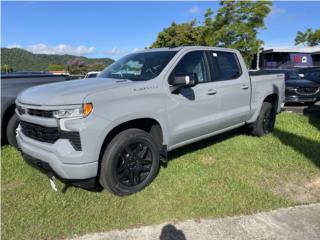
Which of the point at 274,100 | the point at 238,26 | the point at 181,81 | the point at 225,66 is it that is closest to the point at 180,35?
the point at 238,26

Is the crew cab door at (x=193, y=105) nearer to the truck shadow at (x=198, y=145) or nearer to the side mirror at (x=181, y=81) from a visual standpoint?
the side mirror at (x=181, y=81)

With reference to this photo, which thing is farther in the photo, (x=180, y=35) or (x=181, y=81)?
(x=180, y=35)

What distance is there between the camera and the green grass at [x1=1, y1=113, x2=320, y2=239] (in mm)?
3619

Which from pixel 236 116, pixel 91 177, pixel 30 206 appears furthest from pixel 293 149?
pixel 30 206

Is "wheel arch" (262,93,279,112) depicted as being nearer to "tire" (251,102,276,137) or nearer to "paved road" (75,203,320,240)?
"tire" (251,102,276,137)

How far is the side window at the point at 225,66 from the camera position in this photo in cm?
551

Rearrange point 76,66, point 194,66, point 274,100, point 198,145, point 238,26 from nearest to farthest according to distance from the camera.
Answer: point 194,66 → point 198,145 → point 274,100 → point 238,26 → point 76,66

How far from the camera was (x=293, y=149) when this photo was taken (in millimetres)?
6090

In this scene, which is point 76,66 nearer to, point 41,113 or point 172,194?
point 41,113

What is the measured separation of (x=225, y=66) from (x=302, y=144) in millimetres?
2234

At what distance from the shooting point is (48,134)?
12.5 ft

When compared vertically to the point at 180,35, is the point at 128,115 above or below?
below

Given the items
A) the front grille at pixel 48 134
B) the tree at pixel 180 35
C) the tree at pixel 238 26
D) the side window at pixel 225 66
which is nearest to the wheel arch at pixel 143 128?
the front grille at pixel 48 134

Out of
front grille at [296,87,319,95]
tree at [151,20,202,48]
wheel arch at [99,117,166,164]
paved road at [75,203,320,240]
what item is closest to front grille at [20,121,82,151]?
wheel arch at [99,117,166,164]
